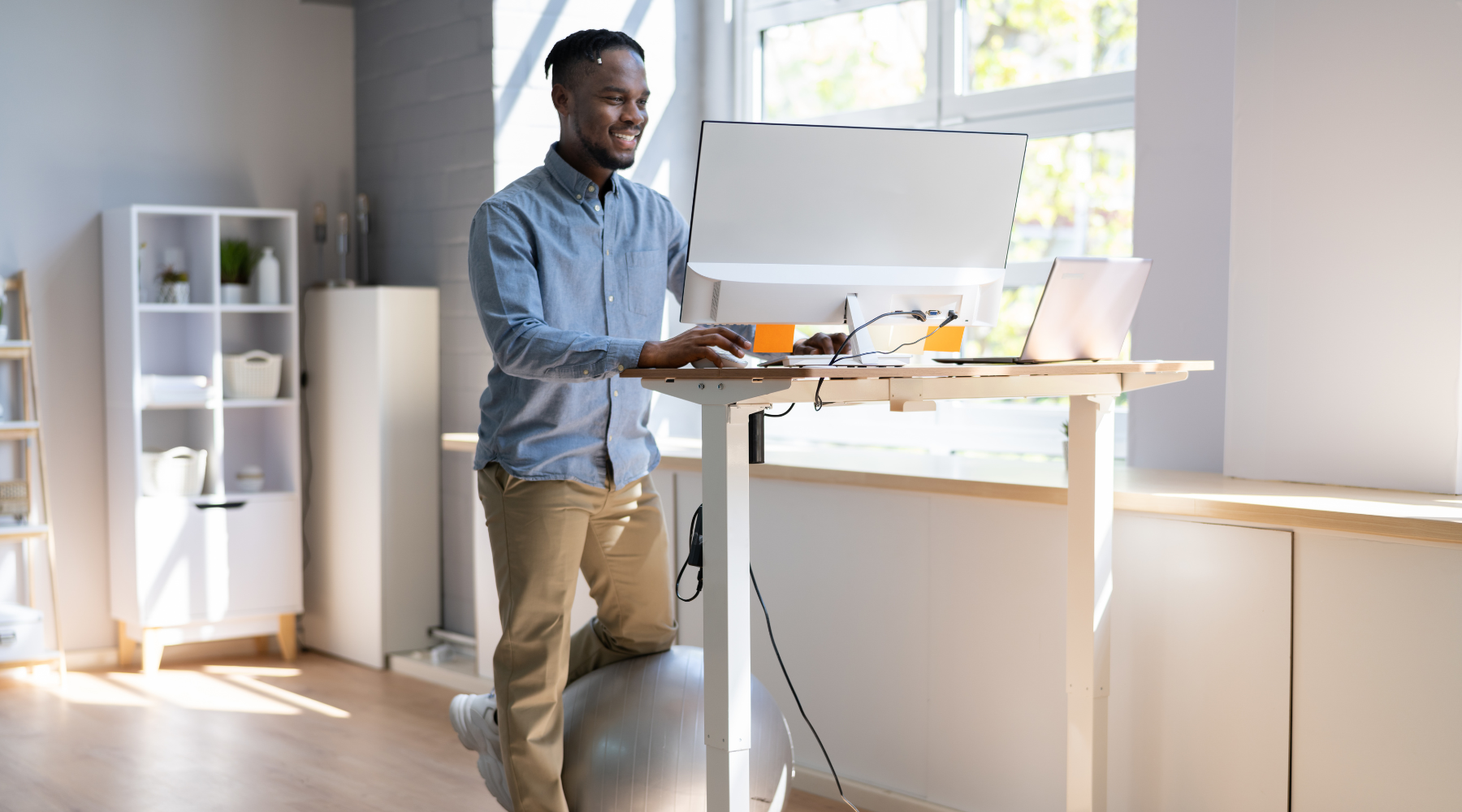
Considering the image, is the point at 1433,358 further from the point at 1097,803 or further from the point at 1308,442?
the point at 1097,803

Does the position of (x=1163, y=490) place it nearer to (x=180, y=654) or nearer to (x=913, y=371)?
(x=913, y=371)

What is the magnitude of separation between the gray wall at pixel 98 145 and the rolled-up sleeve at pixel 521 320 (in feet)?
8.82

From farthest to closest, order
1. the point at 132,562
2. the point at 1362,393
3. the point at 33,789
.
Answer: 1. the point at 132,562
2. the point at 33,789
3. the point at 1362,393

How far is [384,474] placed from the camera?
4188mm

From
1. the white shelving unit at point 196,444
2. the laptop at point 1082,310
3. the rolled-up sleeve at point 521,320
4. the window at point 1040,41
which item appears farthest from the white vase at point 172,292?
the laptop at point 1082,310

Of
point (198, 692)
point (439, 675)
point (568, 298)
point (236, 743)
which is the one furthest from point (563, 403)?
point (198, 692)

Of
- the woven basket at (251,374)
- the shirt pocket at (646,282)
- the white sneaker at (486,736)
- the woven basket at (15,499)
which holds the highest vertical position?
the shirt pocket at (646,282)

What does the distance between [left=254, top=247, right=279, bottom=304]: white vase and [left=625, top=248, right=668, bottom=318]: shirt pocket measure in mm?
2404

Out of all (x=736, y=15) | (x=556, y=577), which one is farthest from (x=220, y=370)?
(x=556, y=577)

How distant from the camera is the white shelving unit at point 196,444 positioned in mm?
4133

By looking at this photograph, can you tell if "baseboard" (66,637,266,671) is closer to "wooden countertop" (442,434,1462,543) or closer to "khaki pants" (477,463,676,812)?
"wooden countertop" (442,434,1462,543)

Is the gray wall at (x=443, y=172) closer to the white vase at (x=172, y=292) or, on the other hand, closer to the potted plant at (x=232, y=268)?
the potted plant at (x=232, y=268)

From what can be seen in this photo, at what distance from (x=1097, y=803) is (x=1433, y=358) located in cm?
103

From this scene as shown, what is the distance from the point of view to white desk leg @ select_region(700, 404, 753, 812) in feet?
5.87
